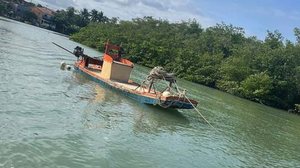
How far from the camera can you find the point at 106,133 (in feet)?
58.5

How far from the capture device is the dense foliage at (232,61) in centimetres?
5888

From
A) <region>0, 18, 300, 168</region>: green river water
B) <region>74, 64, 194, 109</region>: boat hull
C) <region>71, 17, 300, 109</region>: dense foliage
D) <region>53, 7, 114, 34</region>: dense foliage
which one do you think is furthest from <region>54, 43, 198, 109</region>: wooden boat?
<region>53, 7, 114, 34</region>: dense foliage

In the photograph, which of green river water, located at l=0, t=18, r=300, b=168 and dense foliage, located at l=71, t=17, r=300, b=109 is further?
dense foliage, located at l=71, t=17, r=300, b=109

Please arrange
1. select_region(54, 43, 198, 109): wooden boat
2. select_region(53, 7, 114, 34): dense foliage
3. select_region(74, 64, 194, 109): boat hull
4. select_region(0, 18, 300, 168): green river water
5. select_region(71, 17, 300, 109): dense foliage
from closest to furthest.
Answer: select_region(0, 18, 300, 168): green river water, select_region(74, 64, 194, 109): boat hull, select_region(54, 43, 198, 109): wooden boat, select_region(71, 17, 300, 109): dense foliage, select_region(53, 7, 114, 34): dense foliage

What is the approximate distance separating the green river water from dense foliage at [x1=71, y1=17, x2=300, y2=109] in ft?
88.6

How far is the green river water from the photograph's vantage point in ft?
46.8

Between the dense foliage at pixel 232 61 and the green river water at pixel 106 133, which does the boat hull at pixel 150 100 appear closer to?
the green river water at pixel 106 133

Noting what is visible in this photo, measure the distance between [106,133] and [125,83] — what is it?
47.1 feet

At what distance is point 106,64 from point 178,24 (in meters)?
87.6

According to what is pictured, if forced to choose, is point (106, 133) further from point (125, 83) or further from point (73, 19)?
point (73, 19)

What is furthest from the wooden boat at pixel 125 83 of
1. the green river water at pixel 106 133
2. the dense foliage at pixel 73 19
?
the dense foliage at pixel 73 19

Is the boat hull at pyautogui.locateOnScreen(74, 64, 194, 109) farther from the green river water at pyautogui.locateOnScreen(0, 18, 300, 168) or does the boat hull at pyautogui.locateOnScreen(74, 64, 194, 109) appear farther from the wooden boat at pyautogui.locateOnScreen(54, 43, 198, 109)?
the green river water at pyautogui.locateOnScreen(0, 18, 300, 168)

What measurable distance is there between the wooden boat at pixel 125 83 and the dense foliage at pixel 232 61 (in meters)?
27.5

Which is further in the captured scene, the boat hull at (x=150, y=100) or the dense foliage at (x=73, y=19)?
the dense foliage at (x=73, y=19)
